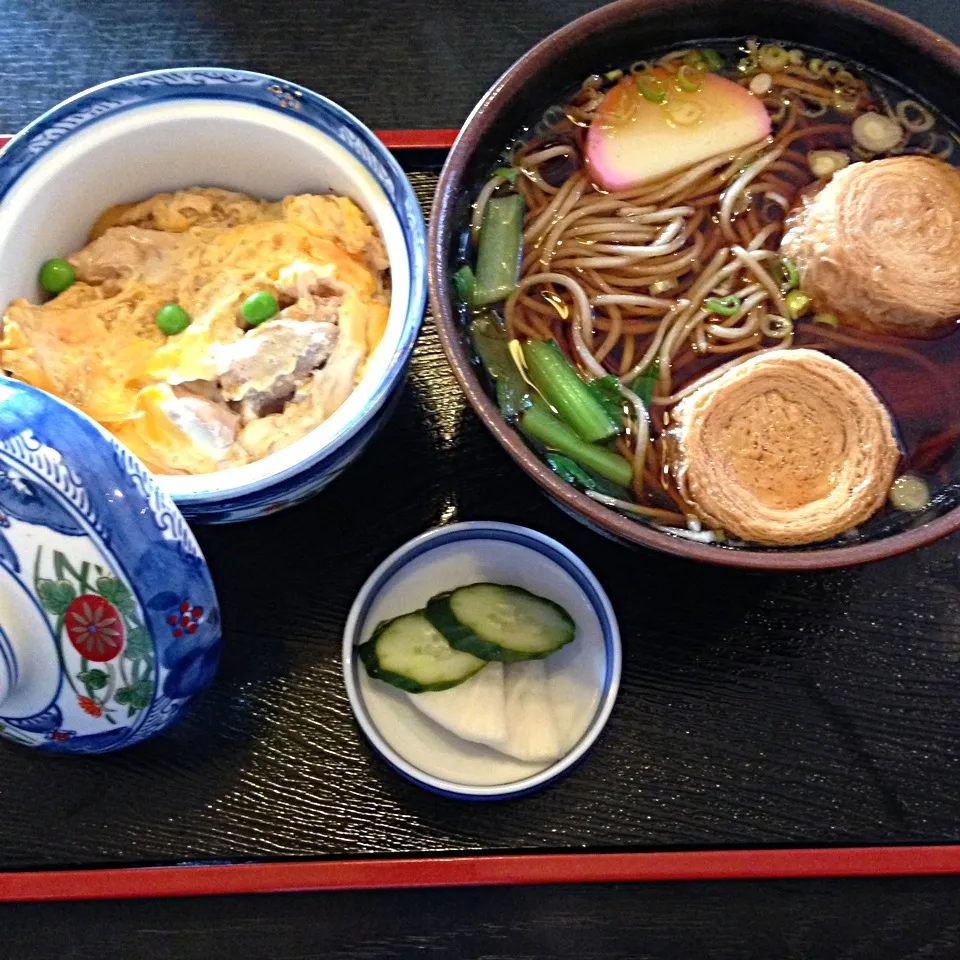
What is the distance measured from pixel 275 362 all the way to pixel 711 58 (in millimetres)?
910

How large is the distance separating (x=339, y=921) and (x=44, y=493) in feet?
2.39

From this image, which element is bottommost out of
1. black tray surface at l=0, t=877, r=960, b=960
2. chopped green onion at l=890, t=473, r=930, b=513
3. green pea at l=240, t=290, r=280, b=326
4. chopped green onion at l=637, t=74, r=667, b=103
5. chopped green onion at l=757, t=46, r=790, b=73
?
black tray surface at l=0, t=877, r=960, b=960

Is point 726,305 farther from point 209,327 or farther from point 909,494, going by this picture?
point 209,327

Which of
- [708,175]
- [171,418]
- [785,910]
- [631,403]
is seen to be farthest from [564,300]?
[785,910]

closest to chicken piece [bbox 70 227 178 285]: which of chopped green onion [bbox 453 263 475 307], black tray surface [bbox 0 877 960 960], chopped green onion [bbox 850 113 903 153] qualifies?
chopped green onion [bbox 453 263 475 307]

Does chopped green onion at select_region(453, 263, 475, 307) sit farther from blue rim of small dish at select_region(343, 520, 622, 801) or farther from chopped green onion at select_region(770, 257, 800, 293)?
chopped green onion at select_region(770, 257, 800, 293)

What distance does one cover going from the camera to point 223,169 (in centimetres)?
135

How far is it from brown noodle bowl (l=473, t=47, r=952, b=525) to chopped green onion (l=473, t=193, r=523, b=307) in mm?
21

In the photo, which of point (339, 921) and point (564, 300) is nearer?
point (339, 921)

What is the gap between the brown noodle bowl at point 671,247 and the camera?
1346 mm

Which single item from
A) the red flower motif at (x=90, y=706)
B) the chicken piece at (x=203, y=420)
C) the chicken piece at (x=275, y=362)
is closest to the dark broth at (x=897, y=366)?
the chicken piece at (x=275, y=362)

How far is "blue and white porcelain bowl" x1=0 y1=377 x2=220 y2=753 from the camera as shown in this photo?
2.91ft

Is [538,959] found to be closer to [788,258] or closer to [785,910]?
[785,910]

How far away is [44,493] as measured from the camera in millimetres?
883
